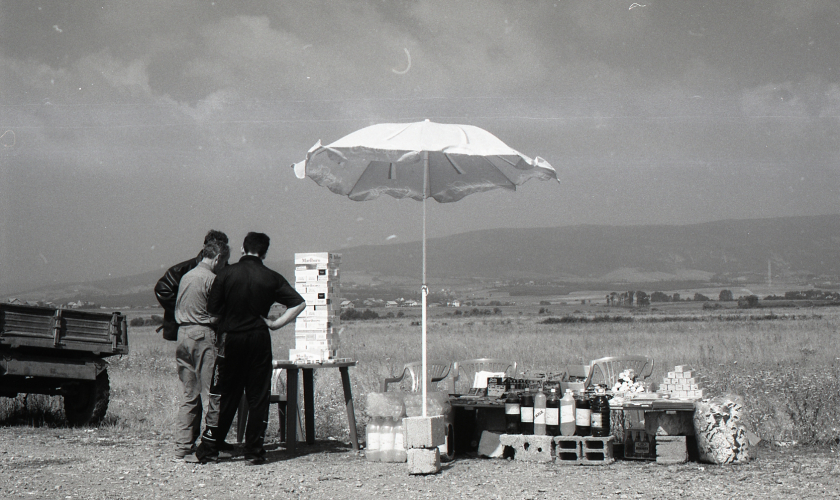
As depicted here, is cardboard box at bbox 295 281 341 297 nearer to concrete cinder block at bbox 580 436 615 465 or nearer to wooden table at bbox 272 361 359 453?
wooden table at bbox 272 361 359 453

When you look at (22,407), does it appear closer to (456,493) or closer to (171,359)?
(456,493)

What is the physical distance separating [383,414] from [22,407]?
276 inches

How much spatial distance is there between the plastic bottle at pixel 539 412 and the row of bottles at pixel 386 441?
1165mm

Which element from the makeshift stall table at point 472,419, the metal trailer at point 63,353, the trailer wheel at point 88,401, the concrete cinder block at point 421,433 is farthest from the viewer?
the trailer wheel at point 88,401

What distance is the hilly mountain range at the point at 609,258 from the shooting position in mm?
149375

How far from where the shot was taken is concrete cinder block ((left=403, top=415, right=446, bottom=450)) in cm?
742

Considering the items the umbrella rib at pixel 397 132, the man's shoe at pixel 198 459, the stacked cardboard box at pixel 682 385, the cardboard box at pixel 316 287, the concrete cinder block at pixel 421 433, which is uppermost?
the umbrella rib at pixel 397 132

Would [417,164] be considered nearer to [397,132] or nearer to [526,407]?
[397,132]

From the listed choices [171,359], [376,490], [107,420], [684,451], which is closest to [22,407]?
[107,420]

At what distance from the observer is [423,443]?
7441 millimetres

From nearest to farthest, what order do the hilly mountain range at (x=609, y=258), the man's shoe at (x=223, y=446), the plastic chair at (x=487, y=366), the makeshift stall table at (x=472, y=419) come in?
the man's shoe at (x=223, y=446) < the makeshift stall table at (x=472, y=419) < the plastic chair at (x=487, y=366) < the hilly mountain range at (x=609, y=258)

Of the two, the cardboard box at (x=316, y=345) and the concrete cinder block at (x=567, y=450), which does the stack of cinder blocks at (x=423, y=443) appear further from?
the cardboard box at (x=316, y=345)

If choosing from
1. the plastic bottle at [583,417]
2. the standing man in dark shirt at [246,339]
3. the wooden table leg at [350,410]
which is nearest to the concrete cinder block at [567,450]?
the plastic bottle at [583,417]

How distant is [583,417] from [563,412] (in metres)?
0.18
